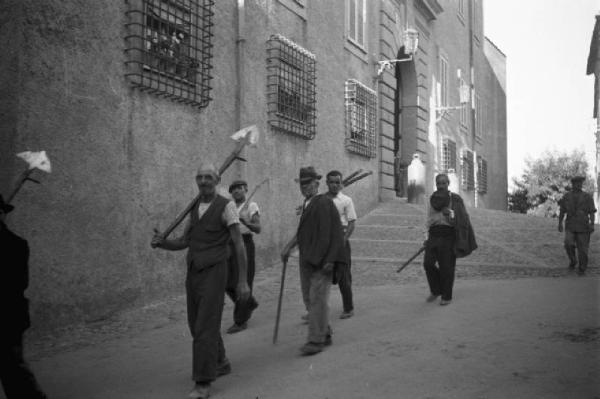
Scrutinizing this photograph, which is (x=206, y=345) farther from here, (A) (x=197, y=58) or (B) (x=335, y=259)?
(A) (x=197, y=58)

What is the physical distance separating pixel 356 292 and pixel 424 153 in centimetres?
1369

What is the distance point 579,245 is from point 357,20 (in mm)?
8516

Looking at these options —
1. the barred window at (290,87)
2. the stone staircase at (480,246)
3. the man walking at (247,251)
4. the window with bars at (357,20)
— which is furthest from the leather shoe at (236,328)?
the window with bars at (357,20)

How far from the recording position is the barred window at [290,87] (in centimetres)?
1211

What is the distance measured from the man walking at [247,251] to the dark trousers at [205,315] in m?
1.47

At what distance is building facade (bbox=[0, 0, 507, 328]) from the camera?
23.2ft

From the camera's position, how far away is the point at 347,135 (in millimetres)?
15625

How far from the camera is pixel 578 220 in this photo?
10.3 meters

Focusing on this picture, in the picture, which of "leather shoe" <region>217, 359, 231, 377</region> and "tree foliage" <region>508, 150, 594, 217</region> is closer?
"leather shoe" <region>217, 359, 231, 377</region>

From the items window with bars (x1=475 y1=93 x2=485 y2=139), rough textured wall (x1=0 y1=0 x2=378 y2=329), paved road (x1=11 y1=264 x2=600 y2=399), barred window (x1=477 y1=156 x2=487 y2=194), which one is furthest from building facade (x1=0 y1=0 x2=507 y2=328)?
window with bars (x1=475 y1=93 x2=485 y2=139)

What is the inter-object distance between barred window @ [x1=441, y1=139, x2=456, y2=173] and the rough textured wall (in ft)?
46.6

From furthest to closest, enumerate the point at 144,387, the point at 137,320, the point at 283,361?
the point at 137,320, the point at 283,361, the point at 144,387

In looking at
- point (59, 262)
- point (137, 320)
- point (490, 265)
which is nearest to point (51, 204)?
point (59, 262)

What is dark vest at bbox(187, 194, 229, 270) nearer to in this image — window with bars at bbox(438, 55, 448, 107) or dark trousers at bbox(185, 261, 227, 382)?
dark trousers at bbox(185, 261, 227, 382)
